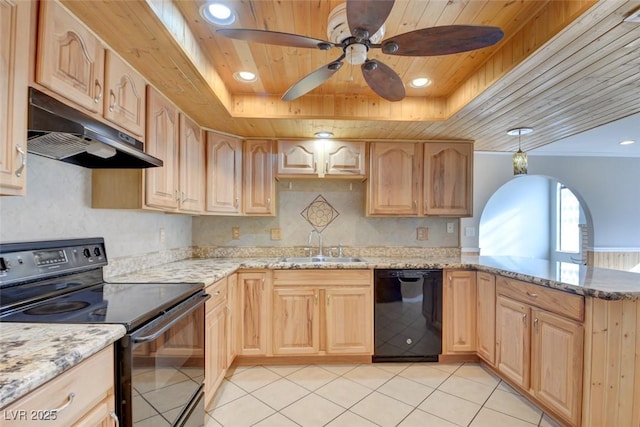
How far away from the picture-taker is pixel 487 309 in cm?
255

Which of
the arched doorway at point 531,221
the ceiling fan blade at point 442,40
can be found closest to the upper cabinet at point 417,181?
the ceiling fan blade at point 442,40

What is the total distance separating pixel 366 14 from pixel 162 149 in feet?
4.98

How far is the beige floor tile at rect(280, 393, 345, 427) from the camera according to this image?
192 centimetres

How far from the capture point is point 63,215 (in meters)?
1.60

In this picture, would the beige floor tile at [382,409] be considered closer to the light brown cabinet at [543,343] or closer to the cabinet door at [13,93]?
the light brown cabinet at [543,343]

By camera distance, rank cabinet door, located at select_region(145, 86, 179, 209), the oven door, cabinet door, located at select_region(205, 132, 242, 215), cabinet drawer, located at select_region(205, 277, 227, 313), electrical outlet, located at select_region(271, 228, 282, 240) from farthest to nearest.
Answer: electrical outlet, located at select_region(271, 228, 282, 240) → cabinet door, located at select_region(205, 132, 242, 215) → cabinet drawer, located at select_region(205, 277, 227, 313) → cabinet door, located at select_region(145, 86, 179, 209) → the oven door

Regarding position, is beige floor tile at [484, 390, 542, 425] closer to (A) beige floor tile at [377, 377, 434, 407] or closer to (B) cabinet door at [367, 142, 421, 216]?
(A) beige floor tile at [377, 377, 434, 407]

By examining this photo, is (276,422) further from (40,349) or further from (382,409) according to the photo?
(40,349)

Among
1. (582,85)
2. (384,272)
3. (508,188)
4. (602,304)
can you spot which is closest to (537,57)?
(582,85)

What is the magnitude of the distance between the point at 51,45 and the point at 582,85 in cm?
276

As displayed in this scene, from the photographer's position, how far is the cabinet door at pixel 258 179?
3.02 meters

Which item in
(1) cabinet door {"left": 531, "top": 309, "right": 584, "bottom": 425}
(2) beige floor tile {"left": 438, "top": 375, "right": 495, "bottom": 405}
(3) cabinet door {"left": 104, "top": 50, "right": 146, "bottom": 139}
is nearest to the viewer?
(3) cabinet door {"left": 104, "top": 50, "right": 146, "bottom": 139}

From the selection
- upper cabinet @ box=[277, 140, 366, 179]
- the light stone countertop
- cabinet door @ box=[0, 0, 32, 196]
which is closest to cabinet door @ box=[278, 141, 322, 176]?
upper cabinet @ box=[277, 140, 366, 179]

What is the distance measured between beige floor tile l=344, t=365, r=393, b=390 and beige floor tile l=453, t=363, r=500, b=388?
0.61m
